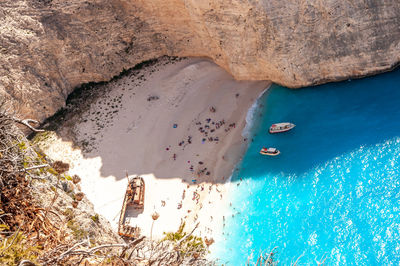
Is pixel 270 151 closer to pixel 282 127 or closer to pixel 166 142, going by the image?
pixel 282 127

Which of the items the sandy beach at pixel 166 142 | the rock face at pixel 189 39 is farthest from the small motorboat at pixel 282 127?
the rock face at pixel 189 39

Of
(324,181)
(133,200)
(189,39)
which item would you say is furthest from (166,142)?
(324,181)

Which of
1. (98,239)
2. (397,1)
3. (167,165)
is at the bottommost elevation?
(167,165)

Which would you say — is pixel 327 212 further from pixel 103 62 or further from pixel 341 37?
pixel 103 62

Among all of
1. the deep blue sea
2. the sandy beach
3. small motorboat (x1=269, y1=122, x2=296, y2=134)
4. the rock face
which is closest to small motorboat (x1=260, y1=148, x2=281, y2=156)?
the deep blue sea

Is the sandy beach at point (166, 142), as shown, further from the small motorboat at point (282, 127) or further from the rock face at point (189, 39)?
the small motorboat at point (282, 127)

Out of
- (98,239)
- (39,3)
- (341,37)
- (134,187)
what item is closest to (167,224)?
(134,187)
